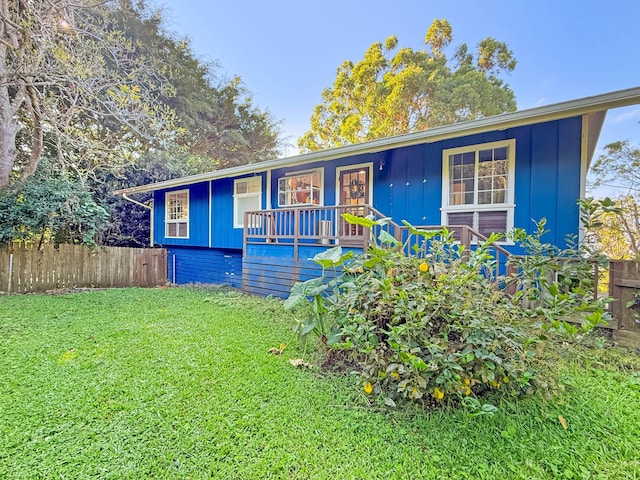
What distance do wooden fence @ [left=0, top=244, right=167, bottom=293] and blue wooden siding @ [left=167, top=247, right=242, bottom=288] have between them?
2.34 ft

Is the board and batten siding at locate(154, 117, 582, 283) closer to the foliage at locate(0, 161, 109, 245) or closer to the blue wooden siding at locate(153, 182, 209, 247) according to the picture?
the blue wooden siding at locate(153, 182, 209, 247)

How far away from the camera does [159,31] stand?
45.0 feet

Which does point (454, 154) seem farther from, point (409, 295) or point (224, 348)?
point (224, 348)

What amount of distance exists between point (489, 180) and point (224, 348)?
487 centimetres

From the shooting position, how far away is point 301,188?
296 inches

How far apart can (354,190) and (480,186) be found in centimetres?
260

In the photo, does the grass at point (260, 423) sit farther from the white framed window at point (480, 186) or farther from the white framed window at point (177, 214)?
the white framed window at point (177, 214)

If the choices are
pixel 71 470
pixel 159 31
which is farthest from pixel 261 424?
pixel 159 31

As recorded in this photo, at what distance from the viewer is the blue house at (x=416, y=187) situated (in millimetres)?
4469

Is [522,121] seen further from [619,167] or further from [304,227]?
[619,167]

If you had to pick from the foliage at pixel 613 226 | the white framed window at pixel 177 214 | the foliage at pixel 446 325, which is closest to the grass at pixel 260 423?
the foliage at pixel 446 325

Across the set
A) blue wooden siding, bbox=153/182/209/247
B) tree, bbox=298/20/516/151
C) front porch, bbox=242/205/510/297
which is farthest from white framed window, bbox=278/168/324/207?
tree, bbox=298/20/516/151

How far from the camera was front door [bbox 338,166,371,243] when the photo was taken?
6535 millimetres

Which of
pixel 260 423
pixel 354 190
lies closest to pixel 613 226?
pixel 354 190
